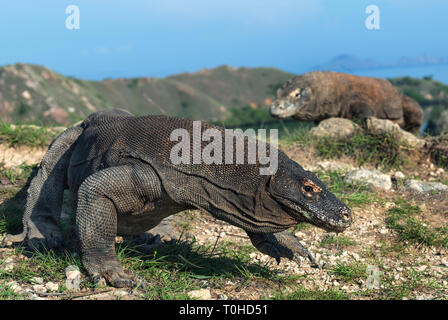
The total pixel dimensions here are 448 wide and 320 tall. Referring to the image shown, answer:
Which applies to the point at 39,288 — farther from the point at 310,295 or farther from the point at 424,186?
the point at 424,186

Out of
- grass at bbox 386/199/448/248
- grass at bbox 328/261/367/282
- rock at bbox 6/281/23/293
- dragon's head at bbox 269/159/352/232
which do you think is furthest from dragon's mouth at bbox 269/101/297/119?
rock at bbox 6/281/23/293

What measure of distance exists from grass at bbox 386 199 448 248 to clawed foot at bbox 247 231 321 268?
1283 mm

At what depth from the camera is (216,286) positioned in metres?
3.83

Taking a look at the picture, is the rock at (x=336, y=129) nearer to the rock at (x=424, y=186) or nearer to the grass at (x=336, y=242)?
the rock at (x=424, y=186)

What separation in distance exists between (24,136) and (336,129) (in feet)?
16.1

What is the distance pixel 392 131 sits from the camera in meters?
7.68

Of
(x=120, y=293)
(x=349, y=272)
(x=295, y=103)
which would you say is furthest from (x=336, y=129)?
Answer: (x=120, y=293)

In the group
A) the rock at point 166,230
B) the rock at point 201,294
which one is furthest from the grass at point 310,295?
the rock at point 166,230

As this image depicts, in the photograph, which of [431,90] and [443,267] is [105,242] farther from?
[431,90]

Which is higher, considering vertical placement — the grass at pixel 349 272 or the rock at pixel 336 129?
the rock at pixel 336 129

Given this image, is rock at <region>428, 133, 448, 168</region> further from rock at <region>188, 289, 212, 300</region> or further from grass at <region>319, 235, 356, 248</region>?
rock at <region>188, 289, 212, 300</region>

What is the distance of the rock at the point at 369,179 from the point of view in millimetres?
6566

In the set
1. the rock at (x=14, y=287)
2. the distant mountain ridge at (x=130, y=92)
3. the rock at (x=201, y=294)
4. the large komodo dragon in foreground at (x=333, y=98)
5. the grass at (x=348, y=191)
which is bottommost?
the distant mountain ridge at (x=130, y=92)
